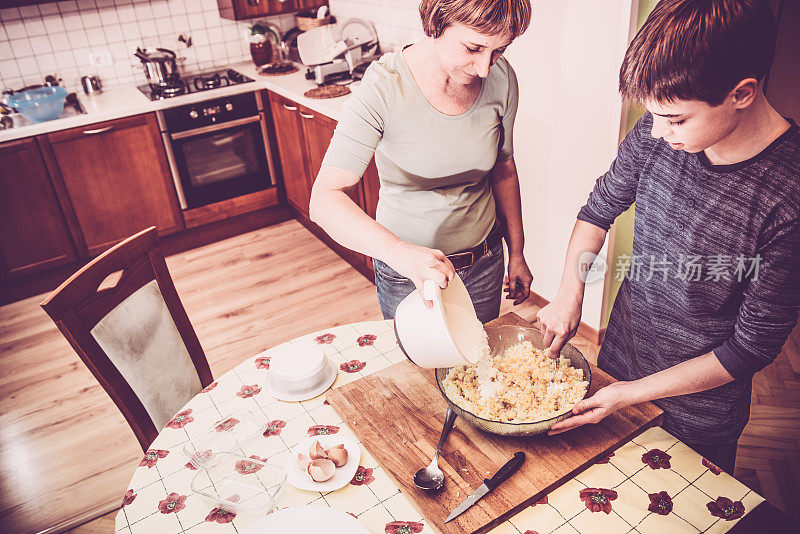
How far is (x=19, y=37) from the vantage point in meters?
3.26

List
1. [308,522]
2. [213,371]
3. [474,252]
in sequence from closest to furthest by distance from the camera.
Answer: [308,522] < [474,252] < [213,371]

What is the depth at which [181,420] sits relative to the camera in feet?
3.95

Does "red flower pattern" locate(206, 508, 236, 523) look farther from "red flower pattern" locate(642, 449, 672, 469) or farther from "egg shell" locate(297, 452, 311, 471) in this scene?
"red flower pattern" locate(642, 449, 672, 469)

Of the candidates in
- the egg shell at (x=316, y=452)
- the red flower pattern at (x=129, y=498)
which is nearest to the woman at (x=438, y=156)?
the egg shell at (x=316, y=452)

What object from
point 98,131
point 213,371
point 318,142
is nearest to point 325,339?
point 213,371

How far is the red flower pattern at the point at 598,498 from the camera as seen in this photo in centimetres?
94

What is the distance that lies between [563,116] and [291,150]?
175 cm

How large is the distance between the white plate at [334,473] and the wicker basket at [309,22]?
3.29m

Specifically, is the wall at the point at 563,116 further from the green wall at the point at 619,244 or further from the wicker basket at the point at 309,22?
the wicker basket at the point at 309,22

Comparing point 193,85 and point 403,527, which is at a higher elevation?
point 193,85

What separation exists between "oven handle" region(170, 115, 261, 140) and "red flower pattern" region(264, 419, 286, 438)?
257cm

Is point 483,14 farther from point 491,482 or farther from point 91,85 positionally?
point 91,85

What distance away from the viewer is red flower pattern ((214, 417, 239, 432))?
116 centimetres

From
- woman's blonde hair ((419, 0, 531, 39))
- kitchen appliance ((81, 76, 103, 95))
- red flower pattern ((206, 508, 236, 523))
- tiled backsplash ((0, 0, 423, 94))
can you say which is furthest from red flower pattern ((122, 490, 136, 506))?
kitchen appliance ((81, 76, 103, 95))
